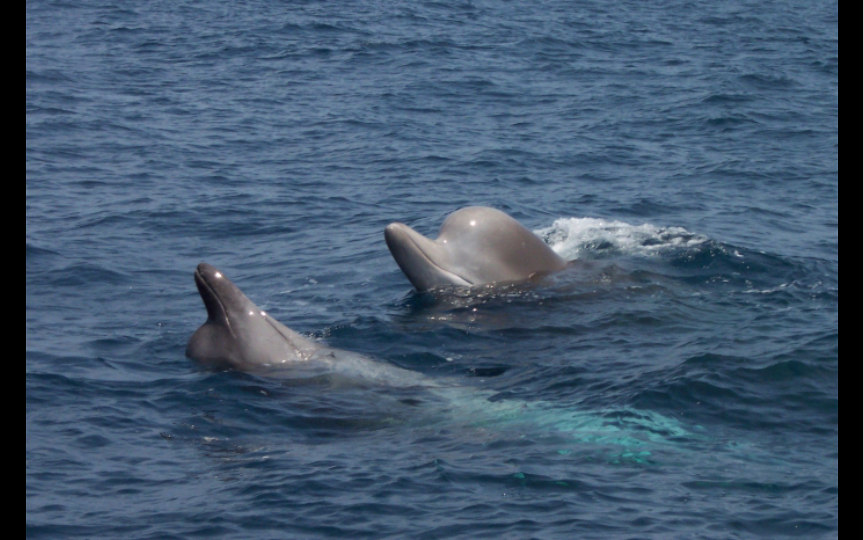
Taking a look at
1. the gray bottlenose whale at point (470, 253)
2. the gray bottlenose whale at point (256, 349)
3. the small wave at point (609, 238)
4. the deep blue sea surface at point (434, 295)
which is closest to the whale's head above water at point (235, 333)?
the gray bottlenose whale at point (256, 349)

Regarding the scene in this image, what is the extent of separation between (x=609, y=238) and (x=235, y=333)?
9049mm

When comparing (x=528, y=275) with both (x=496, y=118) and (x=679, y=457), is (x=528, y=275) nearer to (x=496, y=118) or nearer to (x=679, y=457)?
(x=679, y=457)

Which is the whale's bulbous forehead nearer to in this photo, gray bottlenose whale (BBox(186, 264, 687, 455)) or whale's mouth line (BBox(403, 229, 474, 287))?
gray bottlenose whale (BBox(186, 264, 687, 455))

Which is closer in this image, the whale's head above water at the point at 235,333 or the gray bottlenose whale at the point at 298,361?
the gray bottlenose whale at the point at 298,361

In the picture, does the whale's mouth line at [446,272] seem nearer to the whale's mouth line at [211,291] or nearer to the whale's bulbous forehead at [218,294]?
the whale's bulbous forehead at [218,294]

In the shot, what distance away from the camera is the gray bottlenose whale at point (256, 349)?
12711 mm

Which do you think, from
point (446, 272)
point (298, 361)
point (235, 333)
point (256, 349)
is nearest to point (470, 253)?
point (446, 272)

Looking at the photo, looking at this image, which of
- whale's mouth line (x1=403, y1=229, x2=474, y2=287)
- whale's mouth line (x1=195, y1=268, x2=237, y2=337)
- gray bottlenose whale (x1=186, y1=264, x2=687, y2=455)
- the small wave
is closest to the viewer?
gray bottlenose whale (x1=186, y1=264, x2=687, y2=455)

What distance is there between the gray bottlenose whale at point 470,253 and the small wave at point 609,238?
2925 millimetres

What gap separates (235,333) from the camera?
1286 centimetres

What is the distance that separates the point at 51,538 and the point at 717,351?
27.6ft

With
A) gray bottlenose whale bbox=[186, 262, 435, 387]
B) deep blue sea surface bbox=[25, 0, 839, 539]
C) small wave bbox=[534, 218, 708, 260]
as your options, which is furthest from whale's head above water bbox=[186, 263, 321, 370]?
small wave bbox=[534, 218, 708, 260]

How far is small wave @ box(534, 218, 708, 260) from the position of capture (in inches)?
741

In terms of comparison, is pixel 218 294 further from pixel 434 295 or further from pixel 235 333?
pixel 434 295
